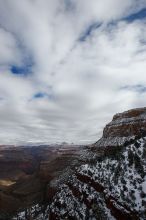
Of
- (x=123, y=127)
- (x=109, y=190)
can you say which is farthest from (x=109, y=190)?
(x=123, y=127)

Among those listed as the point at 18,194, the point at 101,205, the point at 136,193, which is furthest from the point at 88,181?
the point at 18,194

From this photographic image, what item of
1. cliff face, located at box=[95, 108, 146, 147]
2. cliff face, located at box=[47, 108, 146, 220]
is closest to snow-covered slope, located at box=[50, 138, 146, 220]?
cliff face, located at box=[47, 108, 146, 220]

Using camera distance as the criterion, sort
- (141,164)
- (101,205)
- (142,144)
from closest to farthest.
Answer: (101,205) → (141,164) → (142,144)

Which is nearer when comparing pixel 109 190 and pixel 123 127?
pixel 109 190

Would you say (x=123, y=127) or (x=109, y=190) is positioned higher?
(x=123, y=127)

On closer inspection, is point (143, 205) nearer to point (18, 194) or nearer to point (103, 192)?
point (103, 192)

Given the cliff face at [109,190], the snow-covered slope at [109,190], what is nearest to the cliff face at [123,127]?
the cliff face at [109,190]

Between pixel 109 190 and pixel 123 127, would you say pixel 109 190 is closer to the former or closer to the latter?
pixel 109 190

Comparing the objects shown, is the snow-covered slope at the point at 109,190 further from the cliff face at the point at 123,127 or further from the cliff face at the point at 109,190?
the cliff face at the point at 123,127
